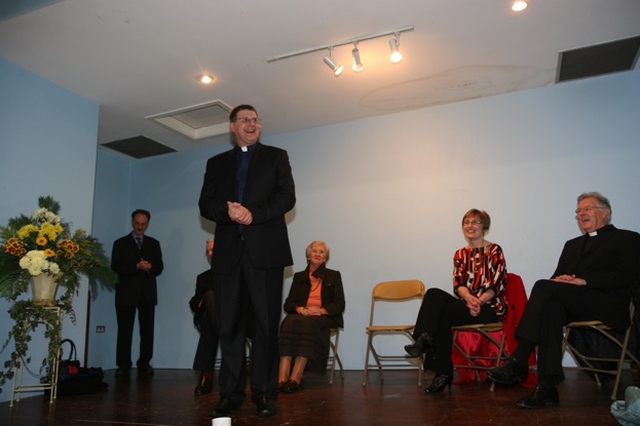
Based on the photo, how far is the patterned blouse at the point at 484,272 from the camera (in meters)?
3.93

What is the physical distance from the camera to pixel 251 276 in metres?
2.75

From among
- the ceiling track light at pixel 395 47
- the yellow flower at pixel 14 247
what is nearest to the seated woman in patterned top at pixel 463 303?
the ceiling track light at pixel 395 47

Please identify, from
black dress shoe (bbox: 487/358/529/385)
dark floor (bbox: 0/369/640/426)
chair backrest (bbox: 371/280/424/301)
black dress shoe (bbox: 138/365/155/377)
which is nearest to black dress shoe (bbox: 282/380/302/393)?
dark floor (bbox: 0/369/640/426)

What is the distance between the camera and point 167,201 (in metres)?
6.88

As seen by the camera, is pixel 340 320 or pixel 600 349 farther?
pixel 340 320

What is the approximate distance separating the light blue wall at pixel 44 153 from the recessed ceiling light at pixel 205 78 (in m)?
1.22

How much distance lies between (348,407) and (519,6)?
9.72 ft

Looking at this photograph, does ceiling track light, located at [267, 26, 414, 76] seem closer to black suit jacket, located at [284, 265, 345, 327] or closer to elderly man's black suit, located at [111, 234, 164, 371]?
black suit jacket, located at [284, 265, 345, 327]

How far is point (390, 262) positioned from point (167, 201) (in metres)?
3.14

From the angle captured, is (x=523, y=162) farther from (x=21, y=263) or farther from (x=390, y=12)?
(x=21, y=263)

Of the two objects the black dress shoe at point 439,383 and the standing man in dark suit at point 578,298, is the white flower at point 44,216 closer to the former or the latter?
the black dress shoe at point 439,383

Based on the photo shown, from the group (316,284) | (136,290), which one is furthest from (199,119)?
(316,284)

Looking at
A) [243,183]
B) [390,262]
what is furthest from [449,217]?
[243,183]

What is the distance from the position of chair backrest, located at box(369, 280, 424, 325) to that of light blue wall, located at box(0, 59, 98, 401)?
273cm
